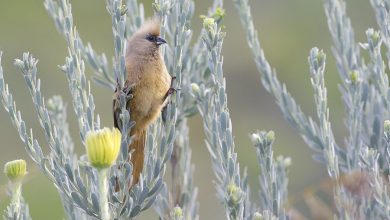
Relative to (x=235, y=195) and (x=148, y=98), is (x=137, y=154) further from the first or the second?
(x=235, y=195)

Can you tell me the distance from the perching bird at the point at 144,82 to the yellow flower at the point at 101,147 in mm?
968

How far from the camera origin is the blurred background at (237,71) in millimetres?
11453

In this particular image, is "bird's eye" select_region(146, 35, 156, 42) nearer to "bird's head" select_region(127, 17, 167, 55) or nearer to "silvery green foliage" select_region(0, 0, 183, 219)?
"bird's head" select_region(127, 17, 167, 55)

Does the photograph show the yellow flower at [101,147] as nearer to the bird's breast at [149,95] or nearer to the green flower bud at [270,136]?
the green flower bud at [270,136]

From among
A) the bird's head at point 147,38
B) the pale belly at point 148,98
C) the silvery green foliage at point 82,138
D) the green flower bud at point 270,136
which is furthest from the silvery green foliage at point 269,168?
the bird's head at point 147,38

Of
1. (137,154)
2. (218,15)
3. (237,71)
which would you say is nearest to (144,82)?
(137,154)

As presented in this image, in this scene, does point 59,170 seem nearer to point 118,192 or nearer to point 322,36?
point 118,192

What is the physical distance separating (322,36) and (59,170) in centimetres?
1084

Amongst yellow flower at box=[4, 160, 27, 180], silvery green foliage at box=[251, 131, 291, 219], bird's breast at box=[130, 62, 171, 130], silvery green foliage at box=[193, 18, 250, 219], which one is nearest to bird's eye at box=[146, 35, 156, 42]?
bird's breast at box=[130, 62, 171, 130]

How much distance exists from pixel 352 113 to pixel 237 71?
10.7 meters

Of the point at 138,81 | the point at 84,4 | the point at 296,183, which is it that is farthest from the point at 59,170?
the point at 84,4

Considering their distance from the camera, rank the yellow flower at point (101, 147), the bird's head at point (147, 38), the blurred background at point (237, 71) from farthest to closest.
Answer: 1. the blurred background at point (237, 71)
2. the bird's head at point (147, 38)
3. the yellow flower at point (101, 147)

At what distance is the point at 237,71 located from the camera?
1358cm

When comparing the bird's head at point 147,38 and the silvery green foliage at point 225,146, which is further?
the bird's head at point 147,38
